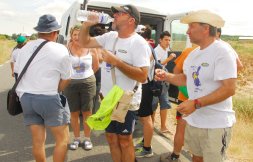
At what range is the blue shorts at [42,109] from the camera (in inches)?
135

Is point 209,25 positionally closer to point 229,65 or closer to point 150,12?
point 229,65

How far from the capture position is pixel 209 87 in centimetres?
281

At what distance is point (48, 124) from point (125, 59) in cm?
112

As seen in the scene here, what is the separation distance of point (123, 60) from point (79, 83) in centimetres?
179

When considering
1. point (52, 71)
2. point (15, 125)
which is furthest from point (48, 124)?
point (15, 125)

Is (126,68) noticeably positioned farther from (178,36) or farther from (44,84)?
(178,36)

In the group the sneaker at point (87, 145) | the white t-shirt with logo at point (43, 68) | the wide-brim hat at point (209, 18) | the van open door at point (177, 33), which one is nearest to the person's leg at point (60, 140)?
the white t-shirt with logo at point (43, 68)

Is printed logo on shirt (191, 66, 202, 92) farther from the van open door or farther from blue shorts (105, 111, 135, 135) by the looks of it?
the van open door

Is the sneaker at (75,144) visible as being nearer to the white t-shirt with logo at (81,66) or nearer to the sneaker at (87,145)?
the sneaker at (87,145)

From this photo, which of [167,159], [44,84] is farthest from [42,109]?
[167,159]

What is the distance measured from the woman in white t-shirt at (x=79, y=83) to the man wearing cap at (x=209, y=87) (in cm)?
236

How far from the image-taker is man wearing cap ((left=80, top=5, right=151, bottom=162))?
132 inches

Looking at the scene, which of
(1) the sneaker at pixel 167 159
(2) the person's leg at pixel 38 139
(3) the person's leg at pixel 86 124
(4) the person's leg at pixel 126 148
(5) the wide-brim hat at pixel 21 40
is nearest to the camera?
(2) the person's leg at pixel 38 139

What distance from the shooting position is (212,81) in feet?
9.16
